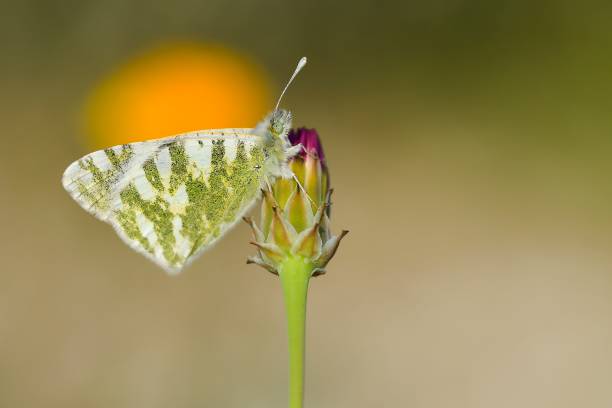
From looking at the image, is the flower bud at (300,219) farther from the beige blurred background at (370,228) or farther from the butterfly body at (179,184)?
the beige blurred background at (370,228)

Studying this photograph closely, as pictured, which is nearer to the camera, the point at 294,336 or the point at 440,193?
the point at 294,336

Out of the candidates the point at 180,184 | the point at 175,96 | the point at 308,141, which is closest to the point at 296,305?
the point at 308,141

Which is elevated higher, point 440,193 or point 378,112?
point 378,112

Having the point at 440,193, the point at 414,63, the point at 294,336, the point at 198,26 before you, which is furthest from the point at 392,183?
the point at 294,336

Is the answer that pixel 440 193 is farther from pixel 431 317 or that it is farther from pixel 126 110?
pixel 126 110

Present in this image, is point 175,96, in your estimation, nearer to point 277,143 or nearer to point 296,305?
point 277,143

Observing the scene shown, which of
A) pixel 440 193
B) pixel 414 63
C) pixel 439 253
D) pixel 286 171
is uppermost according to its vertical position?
pixel 414 63

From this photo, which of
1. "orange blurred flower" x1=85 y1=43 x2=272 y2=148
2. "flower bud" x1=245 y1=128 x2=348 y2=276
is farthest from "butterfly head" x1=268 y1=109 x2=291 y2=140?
"orange blurred flower" x1=85 y1=43 x2=272 y2=148
